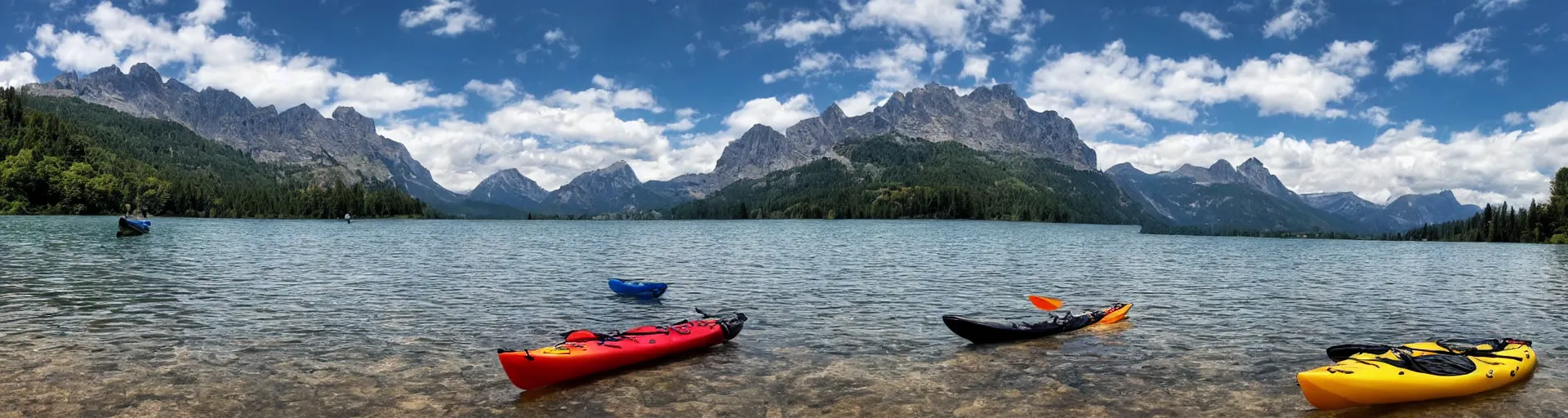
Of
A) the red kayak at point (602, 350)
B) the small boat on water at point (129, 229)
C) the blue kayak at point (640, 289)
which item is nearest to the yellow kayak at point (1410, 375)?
the red kayak at point (602, 350)

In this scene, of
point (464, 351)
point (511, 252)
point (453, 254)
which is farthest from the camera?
point (511, 252)

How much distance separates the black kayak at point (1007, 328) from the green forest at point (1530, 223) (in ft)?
652

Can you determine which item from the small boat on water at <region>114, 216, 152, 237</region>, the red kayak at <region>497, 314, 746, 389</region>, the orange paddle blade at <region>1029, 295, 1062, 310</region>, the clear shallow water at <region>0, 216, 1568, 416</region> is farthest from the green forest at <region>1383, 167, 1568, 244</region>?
the small boat on water at <region>114, 216, 152, 237</region>

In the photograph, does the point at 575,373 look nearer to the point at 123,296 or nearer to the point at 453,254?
the point at 123,296

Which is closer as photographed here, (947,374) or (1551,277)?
(947,374)

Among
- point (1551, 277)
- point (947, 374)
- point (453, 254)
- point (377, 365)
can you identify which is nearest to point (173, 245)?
point (453, 254)

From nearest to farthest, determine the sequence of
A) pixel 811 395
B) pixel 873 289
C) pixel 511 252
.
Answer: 1. pixel 811 395
2. pixel 873 289
3. pixel 511 252

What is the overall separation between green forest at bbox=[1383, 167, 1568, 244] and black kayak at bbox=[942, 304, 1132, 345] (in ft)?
652

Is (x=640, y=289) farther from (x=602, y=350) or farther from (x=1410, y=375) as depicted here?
(x=1410, y=375)

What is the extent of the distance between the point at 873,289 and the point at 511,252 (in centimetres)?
4927

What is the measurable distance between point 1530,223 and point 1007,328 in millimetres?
219489

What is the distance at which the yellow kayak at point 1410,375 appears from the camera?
1766 cm

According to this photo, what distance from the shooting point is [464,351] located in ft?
77.5

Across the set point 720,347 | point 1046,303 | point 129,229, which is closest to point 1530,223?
point 1046,303
